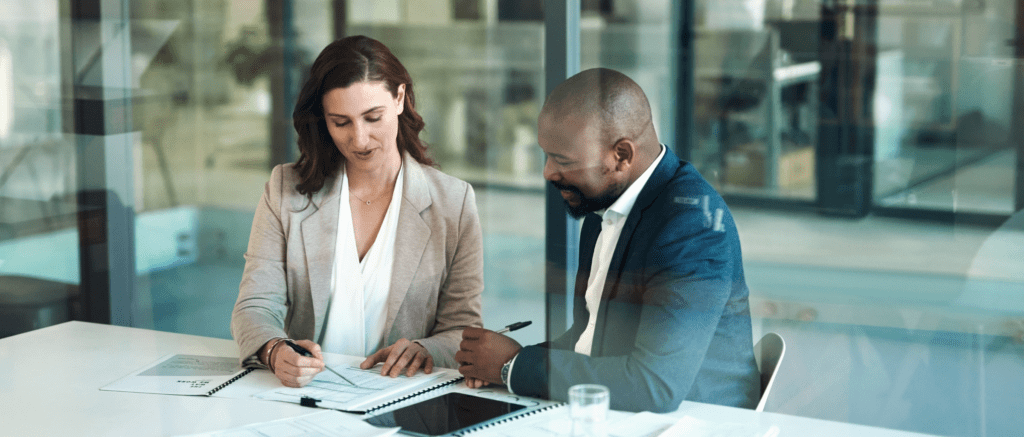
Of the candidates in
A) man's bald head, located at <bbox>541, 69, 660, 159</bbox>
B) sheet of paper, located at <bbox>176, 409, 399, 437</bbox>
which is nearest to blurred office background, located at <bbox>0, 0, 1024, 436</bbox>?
man's bald head, located at <bbox>541, 69, 660, 159</bbox>

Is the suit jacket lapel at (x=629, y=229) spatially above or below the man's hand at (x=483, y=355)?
above

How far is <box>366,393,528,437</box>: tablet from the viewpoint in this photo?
4.99 ft

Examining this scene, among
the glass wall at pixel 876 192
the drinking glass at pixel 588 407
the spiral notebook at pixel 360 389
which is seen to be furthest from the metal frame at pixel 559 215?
the drinking glass at pixel 588 407

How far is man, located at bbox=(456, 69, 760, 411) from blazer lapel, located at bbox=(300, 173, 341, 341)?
580mm

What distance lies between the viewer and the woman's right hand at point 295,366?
177 centimetres

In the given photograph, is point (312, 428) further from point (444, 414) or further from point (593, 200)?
point (593, 200)

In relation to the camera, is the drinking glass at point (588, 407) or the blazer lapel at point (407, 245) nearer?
the drinking glass at point (588, 407)

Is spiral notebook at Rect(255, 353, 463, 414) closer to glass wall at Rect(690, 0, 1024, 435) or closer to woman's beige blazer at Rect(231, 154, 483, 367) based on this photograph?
woman's beige blazer at Rect(231, 154, 483, 367)

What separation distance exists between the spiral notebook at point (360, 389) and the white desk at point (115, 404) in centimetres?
5

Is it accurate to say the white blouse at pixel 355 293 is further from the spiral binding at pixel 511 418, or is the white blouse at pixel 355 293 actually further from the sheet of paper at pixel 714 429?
the sheet of paper at pixel 714 429

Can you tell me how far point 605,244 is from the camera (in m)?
1.95

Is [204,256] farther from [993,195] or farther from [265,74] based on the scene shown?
[993,195]

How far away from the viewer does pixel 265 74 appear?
201 inches

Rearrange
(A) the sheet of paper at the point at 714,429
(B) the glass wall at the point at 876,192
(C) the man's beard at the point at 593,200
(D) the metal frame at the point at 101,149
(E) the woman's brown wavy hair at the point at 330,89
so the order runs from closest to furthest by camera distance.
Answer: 1. (A) the sheet of paper at the point at 714,429
2. (C) the man's beard at the point at 593,200
3. (E) the woman's brown wavy hair at the point at 330,89
4. (B) the glass wall at the point at 876,192
5. (D) the metal frame at the point at 101,149
